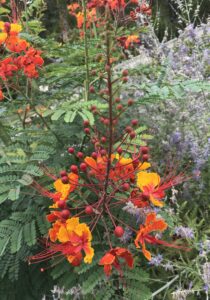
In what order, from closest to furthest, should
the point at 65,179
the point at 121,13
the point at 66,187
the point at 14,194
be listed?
the point at 65,179
the point at 66,187
the point at 14,194
the point at 121,13

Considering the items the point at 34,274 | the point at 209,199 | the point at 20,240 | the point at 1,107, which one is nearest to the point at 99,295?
the point at 20,240

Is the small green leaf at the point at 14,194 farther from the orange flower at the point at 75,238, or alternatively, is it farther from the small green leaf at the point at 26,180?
the orange flower at the point at 75,238

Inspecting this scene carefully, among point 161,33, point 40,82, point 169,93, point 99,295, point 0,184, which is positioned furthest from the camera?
point 161,33

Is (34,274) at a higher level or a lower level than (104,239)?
lower

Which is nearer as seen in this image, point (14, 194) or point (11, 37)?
point (14, 194)

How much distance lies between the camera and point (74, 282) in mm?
2002

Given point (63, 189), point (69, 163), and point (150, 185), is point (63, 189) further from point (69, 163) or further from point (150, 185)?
point (69, 163)

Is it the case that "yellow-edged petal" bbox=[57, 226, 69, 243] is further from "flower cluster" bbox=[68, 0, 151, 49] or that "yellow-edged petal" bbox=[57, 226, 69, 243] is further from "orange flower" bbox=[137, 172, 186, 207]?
"flower cluster" bbox=[68, 0, 151, 49]

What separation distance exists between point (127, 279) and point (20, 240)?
419 millimetres

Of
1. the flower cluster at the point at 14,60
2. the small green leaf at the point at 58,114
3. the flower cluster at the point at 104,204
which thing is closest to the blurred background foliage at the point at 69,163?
the small green leaf at the point at 58,114

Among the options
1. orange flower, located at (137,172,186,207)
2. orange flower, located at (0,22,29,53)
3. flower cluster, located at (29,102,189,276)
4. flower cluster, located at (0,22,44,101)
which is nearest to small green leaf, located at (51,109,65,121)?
flower cluster, located at (0,22,44,101)

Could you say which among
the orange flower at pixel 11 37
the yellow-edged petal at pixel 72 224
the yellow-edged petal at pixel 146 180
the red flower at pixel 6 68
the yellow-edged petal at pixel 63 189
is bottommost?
the yellow-edged petal at pixel 72 224

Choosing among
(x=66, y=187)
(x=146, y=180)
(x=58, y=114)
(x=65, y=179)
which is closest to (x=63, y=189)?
(x=66, y=187)

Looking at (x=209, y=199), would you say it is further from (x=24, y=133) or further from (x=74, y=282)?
(x=24, y=133)
